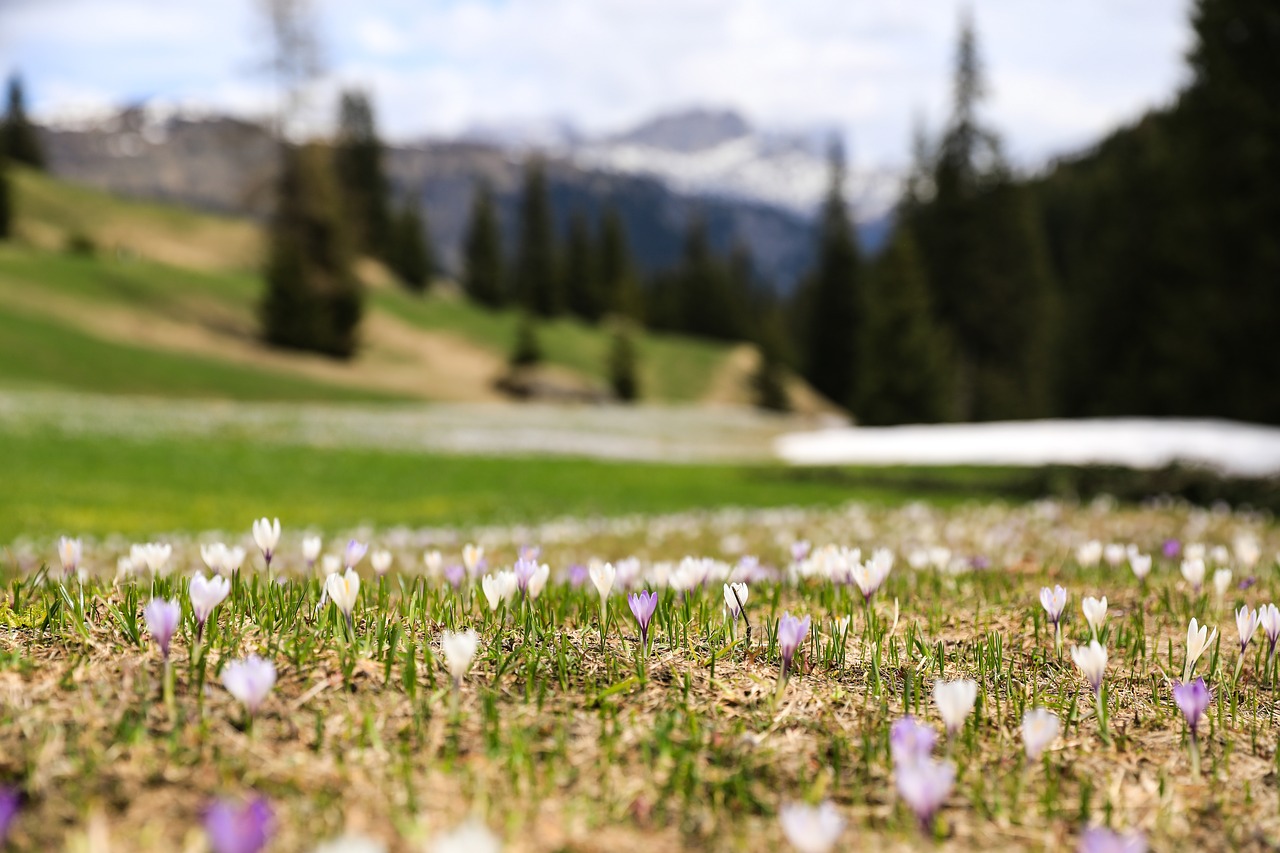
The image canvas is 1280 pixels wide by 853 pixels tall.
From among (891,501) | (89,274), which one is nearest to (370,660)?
(891,501)

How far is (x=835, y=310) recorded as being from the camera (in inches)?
3091

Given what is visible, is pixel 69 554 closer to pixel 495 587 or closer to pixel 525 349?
pixel 495 587

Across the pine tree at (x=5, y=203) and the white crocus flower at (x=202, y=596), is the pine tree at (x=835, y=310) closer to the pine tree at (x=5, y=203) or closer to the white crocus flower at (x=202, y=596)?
the pine tree at (x=5, y=203)

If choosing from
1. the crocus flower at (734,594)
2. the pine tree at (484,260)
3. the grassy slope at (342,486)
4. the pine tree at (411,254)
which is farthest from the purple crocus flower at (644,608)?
the pine tree at (484,260)

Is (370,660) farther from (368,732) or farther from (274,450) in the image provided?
(274,450)

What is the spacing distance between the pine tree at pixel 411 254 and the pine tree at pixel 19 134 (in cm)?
3757

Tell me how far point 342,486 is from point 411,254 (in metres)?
75.4

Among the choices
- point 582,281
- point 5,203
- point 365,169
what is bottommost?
point 5,203

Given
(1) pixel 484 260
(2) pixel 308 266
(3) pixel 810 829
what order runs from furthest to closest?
(1) pixel 484 260
(2) pixel 308 266
(3) pixel 810 829

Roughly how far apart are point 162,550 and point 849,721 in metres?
2.23

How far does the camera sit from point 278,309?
52562 mm

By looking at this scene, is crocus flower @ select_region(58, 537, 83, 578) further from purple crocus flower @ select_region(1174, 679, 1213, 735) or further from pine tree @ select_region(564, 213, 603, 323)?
pine tree @ select_region(564, 213, 603, 323)

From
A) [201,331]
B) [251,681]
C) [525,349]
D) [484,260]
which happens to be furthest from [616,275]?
[251,681]

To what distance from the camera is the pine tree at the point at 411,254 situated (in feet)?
293
